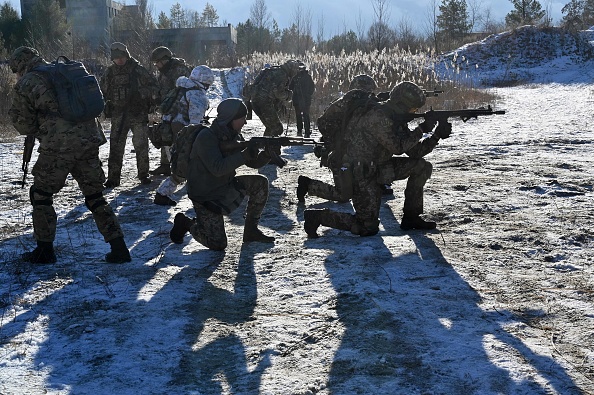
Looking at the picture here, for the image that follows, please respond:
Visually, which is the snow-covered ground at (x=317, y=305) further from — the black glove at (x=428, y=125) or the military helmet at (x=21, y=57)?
the military helmet at (x=21, y=57)

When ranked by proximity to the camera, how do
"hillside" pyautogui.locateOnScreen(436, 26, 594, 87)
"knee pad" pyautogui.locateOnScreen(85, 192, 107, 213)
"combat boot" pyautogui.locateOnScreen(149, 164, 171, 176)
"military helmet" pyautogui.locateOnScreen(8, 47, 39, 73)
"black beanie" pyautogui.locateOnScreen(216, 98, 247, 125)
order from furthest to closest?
"hillside" pyautogui.locateOnScreen(436, 26, 594, 87) < "combat boot" pyautogui.locateOnScreen(149, 164, 171, 176) < "military helmet" pyautogui.locateOnScreen(8, 47, 39, 73) < "black beanie" pyautogui.locateOnScreen(216, 98, 247, 125) < "knee pad" pyautogui.locateOnScreen(85, 192, 107, 213)

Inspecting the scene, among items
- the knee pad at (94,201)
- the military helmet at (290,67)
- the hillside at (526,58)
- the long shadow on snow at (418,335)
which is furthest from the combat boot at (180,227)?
the hillside at (526,58)

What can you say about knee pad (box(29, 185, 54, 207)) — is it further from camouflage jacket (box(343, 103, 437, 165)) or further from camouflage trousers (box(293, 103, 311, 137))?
camouflage trousers (box(293, 103, 311, 137))

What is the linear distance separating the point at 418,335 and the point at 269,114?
7.48m

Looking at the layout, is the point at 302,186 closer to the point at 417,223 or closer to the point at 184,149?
the point at 417,223

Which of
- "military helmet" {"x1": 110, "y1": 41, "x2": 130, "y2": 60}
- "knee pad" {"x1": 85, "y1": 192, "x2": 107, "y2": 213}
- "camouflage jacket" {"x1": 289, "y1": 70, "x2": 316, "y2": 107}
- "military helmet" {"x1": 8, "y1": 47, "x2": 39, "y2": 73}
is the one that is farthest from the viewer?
"camouflage jacket" {"x1": 289, "y1": 70, "x2": 316, "y2": 107}

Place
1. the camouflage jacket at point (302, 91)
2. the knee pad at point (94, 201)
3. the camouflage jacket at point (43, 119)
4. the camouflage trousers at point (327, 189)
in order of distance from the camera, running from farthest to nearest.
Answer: the camouflage jacket at point (302, 91), the camouflage trousers at point (327, 189), the knee pad at point (94, 201), the camouflage jacket at point (43, 119)

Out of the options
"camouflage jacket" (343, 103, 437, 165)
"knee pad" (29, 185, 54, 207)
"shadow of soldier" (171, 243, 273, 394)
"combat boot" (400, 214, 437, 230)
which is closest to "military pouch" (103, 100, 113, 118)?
"knee pad" (29, 185, 54, 207)

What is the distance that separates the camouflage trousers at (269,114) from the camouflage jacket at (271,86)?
0.16ft

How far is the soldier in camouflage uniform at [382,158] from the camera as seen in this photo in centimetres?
618

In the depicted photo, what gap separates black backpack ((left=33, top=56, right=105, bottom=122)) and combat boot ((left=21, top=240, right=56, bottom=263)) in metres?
1.07

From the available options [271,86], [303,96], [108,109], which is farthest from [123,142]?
[303,96]

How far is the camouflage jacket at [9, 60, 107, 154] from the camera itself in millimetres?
5207

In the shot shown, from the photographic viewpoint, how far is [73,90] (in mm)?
5246
